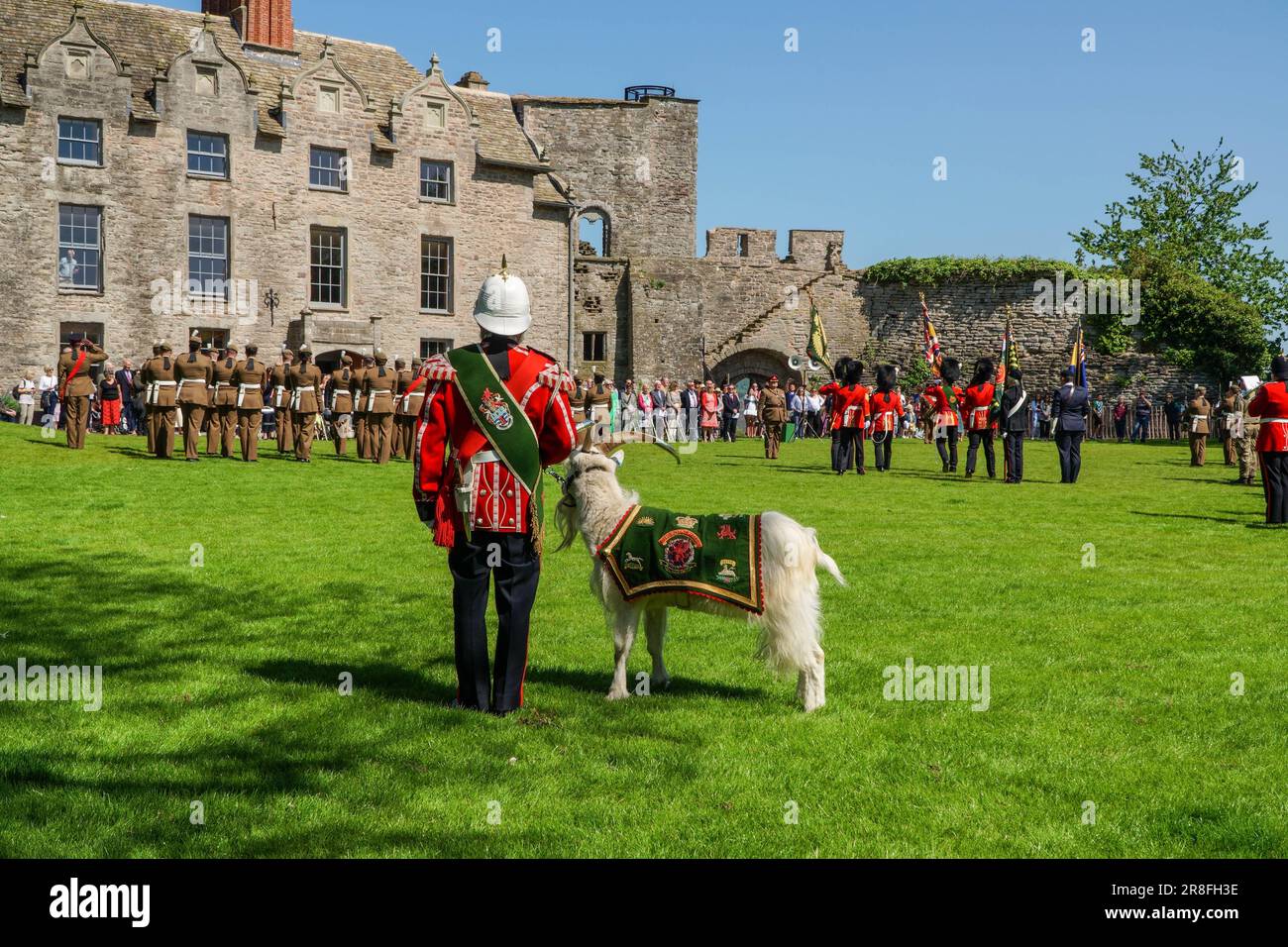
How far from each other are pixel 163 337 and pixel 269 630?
28901 mm

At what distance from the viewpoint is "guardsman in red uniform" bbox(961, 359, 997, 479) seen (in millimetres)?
23672

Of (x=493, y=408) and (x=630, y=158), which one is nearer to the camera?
(x=493, y=408)

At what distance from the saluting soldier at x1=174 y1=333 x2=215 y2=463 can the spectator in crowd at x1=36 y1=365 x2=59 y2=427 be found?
10067 mm

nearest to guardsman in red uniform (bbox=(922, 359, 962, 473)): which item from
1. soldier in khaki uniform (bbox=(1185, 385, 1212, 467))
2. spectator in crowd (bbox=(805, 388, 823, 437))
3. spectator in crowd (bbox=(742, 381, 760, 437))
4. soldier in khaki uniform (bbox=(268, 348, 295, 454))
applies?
soldier in khaki uniform (bbox=(1185, 385, 1212, 467))

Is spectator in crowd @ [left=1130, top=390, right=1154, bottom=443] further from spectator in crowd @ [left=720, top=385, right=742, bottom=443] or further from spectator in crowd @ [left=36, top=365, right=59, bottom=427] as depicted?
spectator in crowd @ [left=36, top=365, right=59, bottom=427]

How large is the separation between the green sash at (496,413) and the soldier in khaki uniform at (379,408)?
18.3m

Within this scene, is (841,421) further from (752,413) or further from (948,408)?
(752,413)

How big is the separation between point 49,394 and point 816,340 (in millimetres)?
27320

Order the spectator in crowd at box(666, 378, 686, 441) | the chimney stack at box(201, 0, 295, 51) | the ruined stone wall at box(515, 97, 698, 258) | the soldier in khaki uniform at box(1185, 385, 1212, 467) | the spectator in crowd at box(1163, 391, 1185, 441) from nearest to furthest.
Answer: the soldier in khaki uniform at box(1185, 385, 1212, 467), the chimney stack at box(201, 0, 295, 51), the spectator in crowd at box(666, 378, 686, 441), the spectator in crowd at box(1163, 391, 1185, 441), the ruined stone wall at box(515, 97, 698, 258)

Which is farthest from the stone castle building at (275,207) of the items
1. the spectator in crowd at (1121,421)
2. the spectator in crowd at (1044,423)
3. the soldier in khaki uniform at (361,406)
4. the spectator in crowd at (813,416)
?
the soldier in khaki uniform at (361,406)

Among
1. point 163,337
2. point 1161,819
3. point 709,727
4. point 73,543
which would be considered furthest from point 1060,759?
point 163,337

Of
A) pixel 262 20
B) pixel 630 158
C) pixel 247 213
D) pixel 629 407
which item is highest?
pixel 262 20

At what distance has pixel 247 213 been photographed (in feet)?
120

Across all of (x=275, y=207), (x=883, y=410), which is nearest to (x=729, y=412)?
(x=275, y=207)
